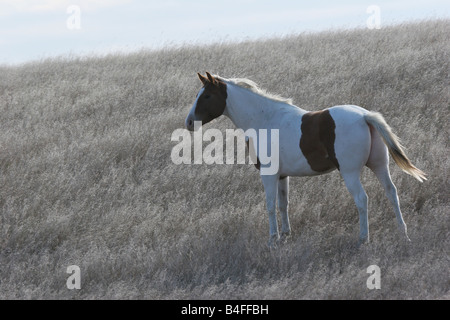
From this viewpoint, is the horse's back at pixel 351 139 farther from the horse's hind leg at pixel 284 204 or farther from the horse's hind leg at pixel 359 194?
the horse's hind leg at pixel 284 204

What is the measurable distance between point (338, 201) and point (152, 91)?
6.40 m

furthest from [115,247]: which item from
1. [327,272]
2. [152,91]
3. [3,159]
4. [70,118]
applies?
[152,91]

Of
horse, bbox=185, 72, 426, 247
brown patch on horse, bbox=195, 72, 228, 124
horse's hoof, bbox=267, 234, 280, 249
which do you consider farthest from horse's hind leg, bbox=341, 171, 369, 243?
brown patch on horse, bbox=195, 72, 228, 124

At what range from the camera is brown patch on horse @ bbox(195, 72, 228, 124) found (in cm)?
671

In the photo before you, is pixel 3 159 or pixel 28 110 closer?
pixel 3 159

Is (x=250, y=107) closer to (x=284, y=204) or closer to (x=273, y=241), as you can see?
(x=284, y=204)

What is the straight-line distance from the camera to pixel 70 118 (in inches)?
454

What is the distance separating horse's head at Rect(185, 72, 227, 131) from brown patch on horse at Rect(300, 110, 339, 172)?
1.11 metres

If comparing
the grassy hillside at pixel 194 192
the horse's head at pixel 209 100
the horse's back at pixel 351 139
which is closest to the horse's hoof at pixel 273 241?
the grassy hillside at pixel 194 192

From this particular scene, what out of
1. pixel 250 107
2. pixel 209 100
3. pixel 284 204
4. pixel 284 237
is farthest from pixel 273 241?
pixel 209 100

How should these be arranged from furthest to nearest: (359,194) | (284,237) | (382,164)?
(284,237), (382,164), (359,194)

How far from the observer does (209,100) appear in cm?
673

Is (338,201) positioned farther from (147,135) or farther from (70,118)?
(70,118)

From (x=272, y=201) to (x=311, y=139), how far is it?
0.88m
